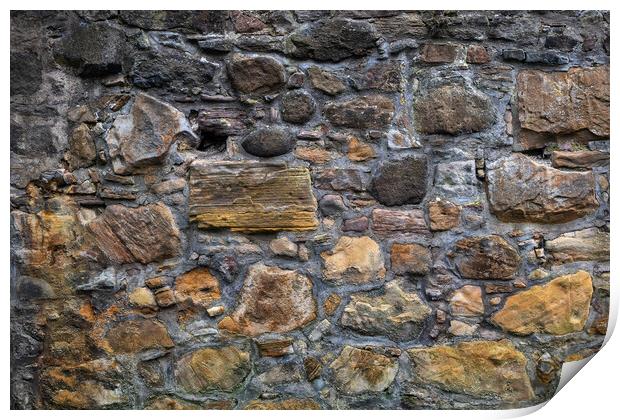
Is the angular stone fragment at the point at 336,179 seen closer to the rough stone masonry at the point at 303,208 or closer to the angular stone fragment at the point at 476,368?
the rough stone masonry at the point at 303,208

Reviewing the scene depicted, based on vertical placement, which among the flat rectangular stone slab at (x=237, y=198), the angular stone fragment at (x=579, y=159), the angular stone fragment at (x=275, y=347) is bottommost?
the angular stone fragment at (x=275, y=347)

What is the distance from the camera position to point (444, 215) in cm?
278

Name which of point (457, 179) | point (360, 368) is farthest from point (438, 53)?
point (360, 368)

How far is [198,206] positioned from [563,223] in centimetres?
163

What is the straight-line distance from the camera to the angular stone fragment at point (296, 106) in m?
2.77

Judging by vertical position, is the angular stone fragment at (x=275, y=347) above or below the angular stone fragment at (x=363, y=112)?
below

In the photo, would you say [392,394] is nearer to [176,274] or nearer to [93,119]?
[176,274]

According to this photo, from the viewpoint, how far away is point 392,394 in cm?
280

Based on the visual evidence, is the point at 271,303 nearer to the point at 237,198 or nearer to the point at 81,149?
the point at 237,198

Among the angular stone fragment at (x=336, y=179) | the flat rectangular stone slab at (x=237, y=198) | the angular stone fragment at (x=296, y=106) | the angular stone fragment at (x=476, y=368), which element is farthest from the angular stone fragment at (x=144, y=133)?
the angular stone fragment at (x=476, y=368)

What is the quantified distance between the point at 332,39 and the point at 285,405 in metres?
1.64

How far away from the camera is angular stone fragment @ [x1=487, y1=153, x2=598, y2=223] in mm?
2777

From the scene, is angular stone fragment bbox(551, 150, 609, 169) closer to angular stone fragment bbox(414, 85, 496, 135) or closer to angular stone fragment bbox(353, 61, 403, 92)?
angular stone fragment bbox(414, 85, 496, 135)

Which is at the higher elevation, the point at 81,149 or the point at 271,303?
the point at 81,149
